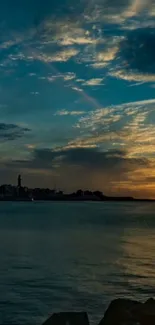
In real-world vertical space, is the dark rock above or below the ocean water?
above

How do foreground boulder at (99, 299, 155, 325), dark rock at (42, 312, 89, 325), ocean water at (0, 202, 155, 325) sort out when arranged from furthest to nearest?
ocean water at (0, 202, 155, 325), foreground boulder at (99, 299, 155, 325), dark rock at (42, 312, 89, 325)

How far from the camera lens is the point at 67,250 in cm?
4688

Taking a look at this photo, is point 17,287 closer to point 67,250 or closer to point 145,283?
point 145,283

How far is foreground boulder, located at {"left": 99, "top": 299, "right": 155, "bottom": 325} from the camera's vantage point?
49.4 feet

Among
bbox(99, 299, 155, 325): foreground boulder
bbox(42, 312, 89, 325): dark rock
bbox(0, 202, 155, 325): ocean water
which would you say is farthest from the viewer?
bbox(0, 202, 155, 325): ocean water

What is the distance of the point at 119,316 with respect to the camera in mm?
15641

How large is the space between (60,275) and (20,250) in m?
15.6

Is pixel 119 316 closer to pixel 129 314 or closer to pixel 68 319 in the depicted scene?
pixel 129 314

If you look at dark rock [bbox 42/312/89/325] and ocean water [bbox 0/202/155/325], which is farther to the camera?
ocean water [bbox 0/202/155/325]

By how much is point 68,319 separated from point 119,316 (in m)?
1.75

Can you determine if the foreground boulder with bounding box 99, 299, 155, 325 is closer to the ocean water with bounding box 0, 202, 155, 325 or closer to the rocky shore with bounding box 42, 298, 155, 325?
the rocky shore with bounding box 42, 298, 155, 325

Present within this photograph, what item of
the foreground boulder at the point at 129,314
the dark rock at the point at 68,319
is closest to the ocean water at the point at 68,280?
the foreground boulder at the point at 129,314

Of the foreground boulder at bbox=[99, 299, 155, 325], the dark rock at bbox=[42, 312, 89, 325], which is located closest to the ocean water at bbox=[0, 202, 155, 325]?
the foreground boulder at bbox=[99, 299, 155, 325]

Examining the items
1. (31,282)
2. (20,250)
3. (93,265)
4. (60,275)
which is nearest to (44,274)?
(60,275)
